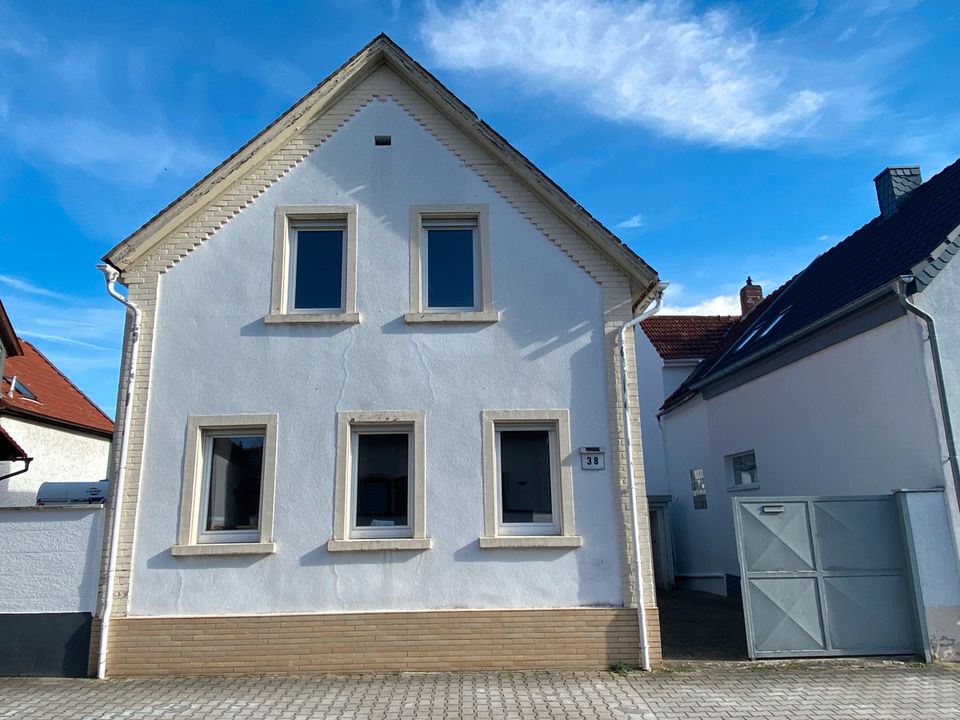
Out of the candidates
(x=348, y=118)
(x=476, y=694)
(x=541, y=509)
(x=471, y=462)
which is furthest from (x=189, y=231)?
(x=476, y=694)

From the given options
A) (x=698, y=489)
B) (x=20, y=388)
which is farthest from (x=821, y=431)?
(x=20, y=388)

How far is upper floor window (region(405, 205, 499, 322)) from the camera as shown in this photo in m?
9.07

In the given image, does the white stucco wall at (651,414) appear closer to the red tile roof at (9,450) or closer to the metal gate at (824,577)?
the metal gate at (824,577)

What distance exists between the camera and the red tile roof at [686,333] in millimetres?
19469

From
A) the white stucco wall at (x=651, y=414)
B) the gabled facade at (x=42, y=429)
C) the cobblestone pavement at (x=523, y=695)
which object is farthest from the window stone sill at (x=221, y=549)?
→ the white stucco wall at (x=651, y=414)

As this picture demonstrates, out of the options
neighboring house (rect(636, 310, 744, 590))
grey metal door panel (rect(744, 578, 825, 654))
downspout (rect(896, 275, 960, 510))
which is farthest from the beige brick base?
neighboring house (rect(636, 310, 744, 590))

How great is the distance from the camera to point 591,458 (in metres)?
8.59

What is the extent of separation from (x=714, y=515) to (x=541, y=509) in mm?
7880

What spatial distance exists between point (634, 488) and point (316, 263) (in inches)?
202

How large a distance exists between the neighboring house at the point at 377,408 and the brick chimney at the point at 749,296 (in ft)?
41.6

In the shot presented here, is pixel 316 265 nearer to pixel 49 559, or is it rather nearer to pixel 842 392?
pixel 49 559

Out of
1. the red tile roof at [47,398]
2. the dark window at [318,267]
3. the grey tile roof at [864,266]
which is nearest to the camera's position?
the dark window at [318,267]

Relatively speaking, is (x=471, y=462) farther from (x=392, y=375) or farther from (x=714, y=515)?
(x=714, y=515)

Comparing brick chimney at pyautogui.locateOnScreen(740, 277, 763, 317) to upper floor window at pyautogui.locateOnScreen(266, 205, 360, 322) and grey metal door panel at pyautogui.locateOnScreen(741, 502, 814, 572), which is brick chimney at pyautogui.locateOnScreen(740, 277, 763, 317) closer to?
grey metal door panel at pyautogui.locateOnScreen(741, 502, 814, 572)
